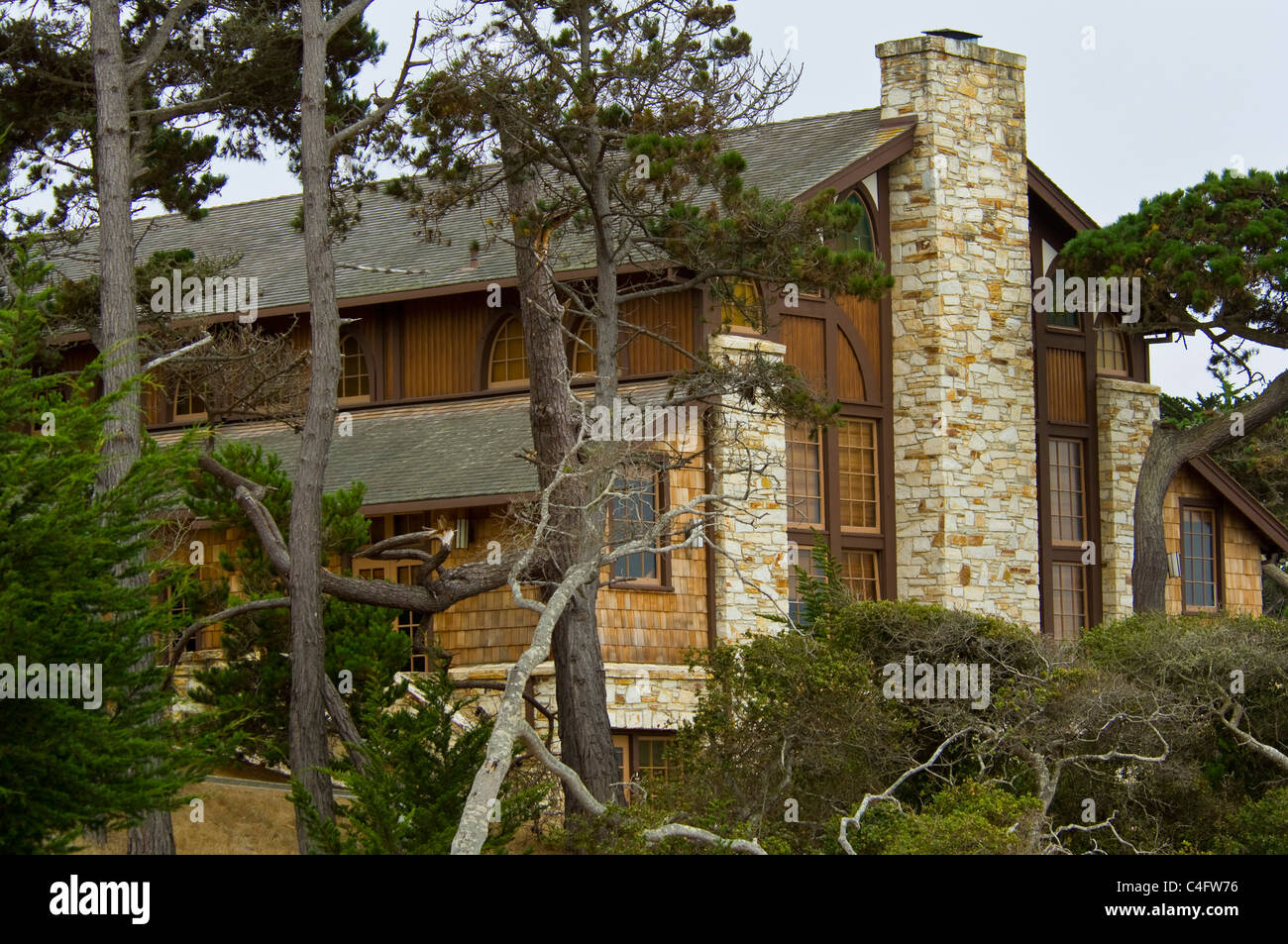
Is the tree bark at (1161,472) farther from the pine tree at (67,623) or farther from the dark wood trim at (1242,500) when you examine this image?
the pine tree at (67,623)

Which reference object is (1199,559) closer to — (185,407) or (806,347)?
(806,347)

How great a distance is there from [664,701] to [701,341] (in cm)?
460

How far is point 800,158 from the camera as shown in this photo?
86.4 ft

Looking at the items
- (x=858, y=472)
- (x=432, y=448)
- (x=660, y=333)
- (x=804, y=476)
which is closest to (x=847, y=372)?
(x=858, y=472)

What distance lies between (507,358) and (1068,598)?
9.39 metres

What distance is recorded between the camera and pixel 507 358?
85.1 feet

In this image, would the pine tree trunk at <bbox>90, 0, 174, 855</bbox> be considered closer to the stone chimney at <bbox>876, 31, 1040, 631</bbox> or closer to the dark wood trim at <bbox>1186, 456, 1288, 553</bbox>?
the stone chimney at <bbox>876, 31, 1040, 631</bbox>

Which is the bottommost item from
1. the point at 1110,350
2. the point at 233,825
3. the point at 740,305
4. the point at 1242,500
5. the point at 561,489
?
the point at 233,825

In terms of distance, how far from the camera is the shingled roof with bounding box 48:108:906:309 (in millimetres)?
25491

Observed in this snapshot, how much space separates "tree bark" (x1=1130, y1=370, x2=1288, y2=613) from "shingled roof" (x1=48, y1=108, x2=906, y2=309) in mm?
6273

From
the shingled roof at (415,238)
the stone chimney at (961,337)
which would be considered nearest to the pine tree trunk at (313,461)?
the shingled roof at (415,238)

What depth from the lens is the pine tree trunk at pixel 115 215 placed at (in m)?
18.9

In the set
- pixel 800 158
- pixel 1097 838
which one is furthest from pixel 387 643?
pixel 800 158

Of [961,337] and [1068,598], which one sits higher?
[961,337]
